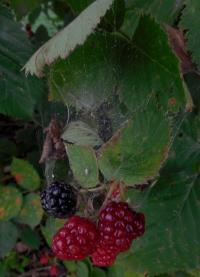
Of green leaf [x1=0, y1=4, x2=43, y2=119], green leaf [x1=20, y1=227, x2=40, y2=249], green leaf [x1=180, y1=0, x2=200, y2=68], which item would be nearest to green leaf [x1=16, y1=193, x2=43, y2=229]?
green leaf [x1=20, y1=227, x2=40, y2=249]

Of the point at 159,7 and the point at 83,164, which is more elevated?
the point at 159,7

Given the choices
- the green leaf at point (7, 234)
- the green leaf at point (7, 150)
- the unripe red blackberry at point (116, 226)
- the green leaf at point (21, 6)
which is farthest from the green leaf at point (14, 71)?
the green leaf at point (7, 150)

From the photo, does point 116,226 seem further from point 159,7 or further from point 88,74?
point 159,7

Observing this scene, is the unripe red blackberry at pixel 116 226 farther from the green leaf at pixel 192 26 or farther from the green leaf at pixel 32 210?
the green leaf at pixel 32 210

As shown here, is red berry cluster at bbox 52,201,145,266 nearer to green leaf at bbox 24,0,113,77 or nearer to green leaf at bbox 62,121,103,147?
green leaf at bbox 62,121,103,147

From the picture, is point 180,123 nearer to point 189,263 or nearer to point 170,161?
point 170,161

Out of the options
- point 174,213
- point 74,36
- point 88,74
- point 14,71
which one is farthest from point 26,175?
point 74,36
